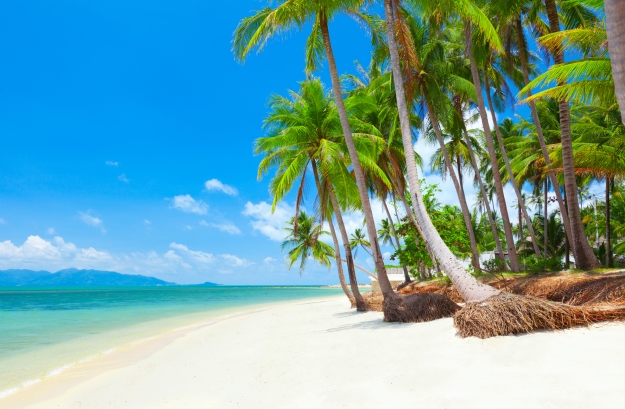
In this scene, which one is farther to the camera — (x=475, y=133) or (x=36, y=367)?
(x=475, y=133)

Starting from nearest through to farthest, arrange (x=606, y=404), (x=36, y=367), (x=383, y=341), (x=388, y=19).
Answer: (x=606, y=404) < (x=383, y=341) < (x=36, y=367) < (x=388, y=19)

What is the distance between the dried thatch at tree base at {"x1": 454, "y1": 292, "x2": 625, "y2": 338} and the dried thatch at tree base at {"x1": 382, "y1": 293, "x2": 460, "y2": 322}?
3.04 meters

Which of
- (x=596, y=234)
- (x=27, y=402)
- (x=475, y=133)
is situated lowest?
(x=27, y=402)

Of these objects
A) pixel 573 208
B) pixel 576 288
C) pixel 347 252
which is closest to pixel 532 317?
pixel 576 288

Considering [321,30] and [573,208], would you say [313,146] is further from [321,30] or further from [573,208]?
[573,208]

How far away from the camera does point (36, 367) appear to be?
8.79m

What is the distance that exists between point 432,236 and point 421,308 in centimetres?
154

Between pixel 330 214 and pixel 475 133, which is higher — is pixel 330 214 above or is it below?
below

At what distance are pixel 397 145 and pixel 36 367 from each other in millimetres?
16343

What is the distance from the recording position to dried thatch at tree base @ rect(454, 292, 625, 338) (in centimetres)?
514

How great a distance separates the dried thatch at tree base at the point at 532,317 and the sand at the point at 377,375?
0.17 m

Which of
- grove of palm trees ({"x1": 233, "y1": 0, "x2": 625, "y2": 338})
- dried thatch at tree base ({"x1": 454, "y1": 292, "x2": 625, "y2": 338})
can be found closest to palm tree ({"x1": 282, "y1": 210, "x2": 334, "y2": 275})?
A: grove of palm trees ({"x1": 233, "y1": 0, "x2": 625, "y2": 338})

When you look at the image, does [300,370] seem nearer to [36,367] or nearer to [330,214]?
[36,367]

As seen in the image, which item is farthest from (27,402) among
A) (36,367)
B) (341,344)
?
(341,344)
